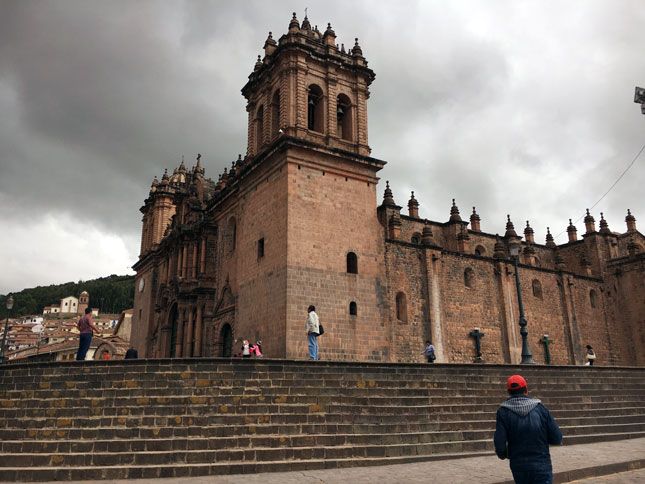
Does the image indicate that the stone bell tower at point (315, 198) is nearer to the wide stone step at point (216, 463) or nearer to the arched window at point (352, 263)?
the arched window at point (352, 263)

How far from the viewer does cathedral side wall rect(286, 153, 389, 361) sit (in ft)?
62.7

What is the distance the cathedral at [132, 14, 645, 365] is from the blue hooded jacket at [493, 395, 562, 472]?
498 inches

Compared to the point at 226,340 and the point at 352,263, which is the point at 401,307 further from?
the point at 226,340

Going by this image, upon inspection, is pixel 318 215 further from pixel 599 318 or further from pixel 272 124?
pixel 599 318

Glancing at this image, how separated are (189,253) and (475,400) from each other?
59.9 ft

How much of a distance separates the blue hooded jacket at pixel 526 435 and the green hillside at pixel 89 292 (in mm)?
123149

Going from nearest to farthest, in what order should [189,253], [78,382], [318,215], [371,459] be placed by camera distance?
[371,459], [78,382], [318,215], [189,253]

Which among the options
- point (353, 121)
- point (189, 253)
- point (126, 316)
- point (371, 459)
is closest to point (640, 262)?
point (353, 121)

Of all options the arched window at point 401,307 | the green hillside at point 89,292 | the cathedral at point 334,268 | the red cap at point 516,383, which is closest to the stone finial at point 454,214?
the cathedral at point 334,268

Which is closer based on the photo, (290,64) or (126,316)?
(290,64)

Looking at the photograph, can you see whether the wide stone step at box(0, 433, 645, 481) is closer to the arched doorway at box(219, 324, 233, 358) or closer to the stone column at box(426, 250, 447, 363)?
the stone column at box(426, 250, 447, 363)

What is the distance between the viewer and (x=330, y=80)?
902 inches

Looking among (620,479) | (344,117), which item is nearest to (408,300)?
(344,117)

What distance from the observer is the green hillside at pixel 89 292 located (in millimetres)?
122312
